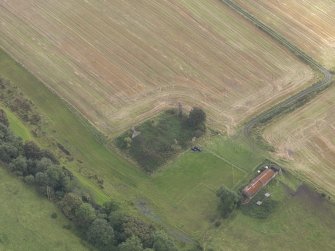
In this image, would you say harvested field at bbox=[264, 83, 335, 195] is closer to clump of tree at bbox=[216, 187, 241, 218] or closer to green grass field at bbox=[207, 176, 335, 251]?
green grass field at bbox=[207, 176, 335, 251]

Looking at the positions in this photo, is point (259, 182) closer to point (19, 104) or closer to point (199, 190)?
point (199, 190)

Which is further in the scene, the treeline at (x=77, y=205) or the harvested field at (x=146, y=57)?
the harvested field at (x=146, y=57)

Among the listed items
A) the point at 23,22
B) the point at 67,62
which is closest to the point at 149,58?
the point at 67,62

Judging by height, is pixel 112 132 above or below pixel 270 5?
below

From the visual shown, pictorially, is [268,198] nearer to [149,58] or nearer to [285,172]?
[285,172]

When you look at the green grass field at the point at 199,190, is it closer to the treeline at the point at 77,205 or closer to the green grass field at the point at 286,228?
the green grass field at the point at 286,228

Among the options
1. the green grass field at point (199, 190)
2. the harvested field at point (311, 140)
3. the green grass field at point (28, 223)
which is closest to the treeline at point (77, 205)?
the green grass field at point (28, 223)
